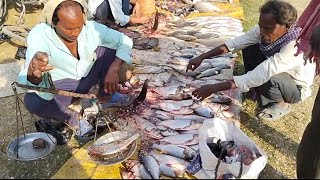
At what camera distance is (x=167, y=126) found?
3.78 metres

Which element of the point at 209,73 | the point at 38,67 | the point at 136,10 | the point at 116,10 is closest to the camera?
the point at 38,67

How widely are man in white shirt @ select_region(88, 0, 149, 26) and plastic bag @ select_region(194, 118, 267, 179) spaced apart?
130 inches

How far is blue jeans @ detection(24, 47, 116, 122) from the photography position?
361cm

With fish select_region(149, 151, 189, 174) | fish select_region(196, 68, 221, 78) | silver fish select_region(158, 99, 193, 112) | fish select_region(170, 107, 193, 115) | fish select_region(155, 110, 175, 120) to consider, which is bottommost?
fish select_region(149, 151, 189, 174)

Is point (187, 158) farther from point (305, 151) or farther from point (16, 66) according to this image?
point (16, 66)

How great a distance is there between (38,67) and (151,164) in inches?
50.3

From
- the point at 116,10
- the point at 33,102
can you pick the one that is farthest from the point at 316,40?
the point at 116,10

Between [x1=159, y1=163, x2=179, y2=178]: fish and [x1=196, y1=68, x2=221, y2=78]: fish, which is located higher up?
[x1=196, y1=68, x2=221, y2=78]: fish

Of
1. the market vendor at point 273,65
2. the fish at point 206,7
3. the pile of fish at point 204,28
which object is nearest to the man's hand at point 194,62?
the market vendor at point 273,65

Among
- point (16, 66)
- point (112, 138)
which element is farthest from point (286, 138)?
point (16, 66)

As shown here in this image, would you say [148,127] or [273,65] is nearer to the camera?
[273,65]

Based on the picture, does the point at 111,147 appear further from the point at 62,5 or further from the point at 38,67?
the point at 62,5

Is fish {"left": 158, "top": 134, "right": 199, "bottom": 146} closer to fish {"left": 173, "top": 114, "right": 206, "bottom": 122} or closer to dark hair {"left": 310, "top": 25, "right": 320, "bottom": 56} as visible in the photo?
fish {"left": 173, "top": 114, "right": 206, "bottom": 122}

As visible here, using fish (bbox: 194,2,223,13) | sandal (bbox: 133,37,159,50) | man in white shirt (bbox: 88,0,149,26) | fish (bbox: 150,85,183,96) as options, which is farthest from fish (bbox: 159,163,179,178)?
fish (bbox: 194,2,223,13)
